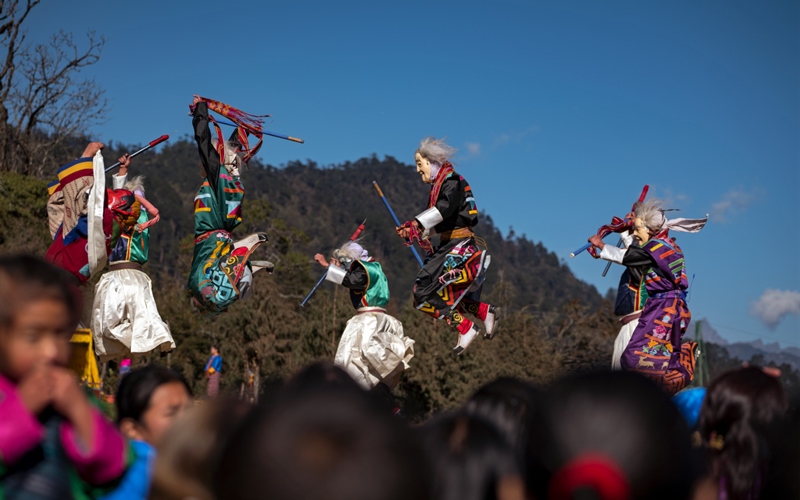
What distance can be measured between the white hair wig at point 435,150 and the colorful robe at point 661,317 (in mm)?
1625

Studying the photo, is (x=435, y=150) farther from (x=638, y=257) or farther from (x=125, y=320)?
(x=125, y=320)

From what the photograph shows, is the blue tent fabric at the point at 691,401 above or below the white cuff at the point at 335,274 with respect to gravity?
below

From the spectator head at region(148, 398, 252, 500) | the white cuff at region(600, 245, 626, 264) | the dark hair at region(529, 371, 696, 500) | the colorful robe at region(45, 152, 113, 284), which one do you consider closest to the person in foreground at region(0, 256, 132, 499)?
the spectator head at region(148, 398, 252, 500)

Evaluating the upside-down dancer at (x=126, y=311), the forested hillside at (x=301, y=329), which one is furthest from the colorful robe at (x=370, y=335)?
the upside-down dancer at (x=126, y=311)

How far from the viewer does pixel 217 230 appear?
293 inches

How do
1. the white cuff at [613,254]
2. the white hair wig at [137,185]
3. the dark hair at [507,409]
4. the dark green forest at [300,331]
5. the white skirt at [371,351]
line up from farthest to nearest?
the dark green forest at [300,331] < the white hair wig at [137,185] < the white skirt at [371,351] < the white cuff at [613,254] < the dark hair at [507,409]

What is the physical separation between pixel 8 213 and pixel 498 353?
40.9ft

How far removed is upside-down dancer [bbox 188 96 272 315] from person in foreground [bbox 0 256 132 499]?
521 cm

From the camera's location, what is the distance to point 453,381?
1762 cm

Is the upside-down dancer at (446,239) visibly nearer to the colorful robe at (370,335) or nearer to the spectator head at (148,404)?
the colorful robe at (370,335)

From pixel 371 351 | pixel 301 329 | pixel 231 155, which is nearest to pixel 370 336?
pixel 371 351

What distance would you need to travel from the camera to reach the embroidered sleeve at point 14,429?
6.02ft

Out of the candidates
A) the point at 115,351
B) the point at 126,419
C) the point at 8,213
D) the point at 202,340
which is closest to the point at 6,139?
the point at 8,213

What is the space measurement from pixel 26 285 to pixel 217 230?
5.52 metres
